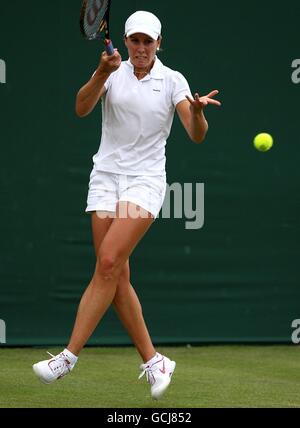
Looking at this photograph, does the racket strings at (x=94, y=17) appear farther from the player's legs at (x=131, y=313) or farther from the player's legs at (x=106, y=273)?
the player's legs at (x=131, y=313)

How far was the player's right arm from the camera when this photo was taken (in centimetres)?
462

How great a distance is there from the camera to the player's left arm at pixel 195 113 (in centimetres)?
466

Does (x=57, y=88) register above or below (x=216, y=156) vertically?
above

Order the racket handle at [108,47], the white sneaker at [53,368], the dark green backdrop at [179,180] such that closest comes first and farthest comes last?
the racket handle at [108,47], the white sneaker at [53,368], the dark green backdrop at [179,180]

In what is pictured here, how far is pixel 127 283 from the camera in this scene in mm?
4984

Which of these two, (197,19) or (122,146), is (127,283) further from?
(197,19)

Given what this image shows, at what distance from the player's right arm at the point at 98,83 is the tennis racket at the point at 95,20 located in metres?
0.03

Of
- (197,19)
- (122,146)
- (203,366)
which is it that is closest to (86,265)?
(203,366)

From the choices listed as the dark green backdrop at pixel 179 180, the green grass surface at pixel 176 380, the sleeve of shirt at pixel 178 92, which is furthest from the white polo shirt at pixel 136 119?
the dark green backdrop at pixel 179 180

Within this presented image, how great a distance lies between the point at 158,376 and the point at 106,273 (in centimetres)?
55

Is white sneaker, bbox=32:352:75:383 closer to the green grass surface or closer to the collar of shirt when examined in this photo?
the green grass surface

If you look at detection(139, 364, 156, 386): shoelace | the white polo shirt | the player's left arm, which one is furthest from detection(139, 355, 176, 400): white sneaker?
the player's left arm
